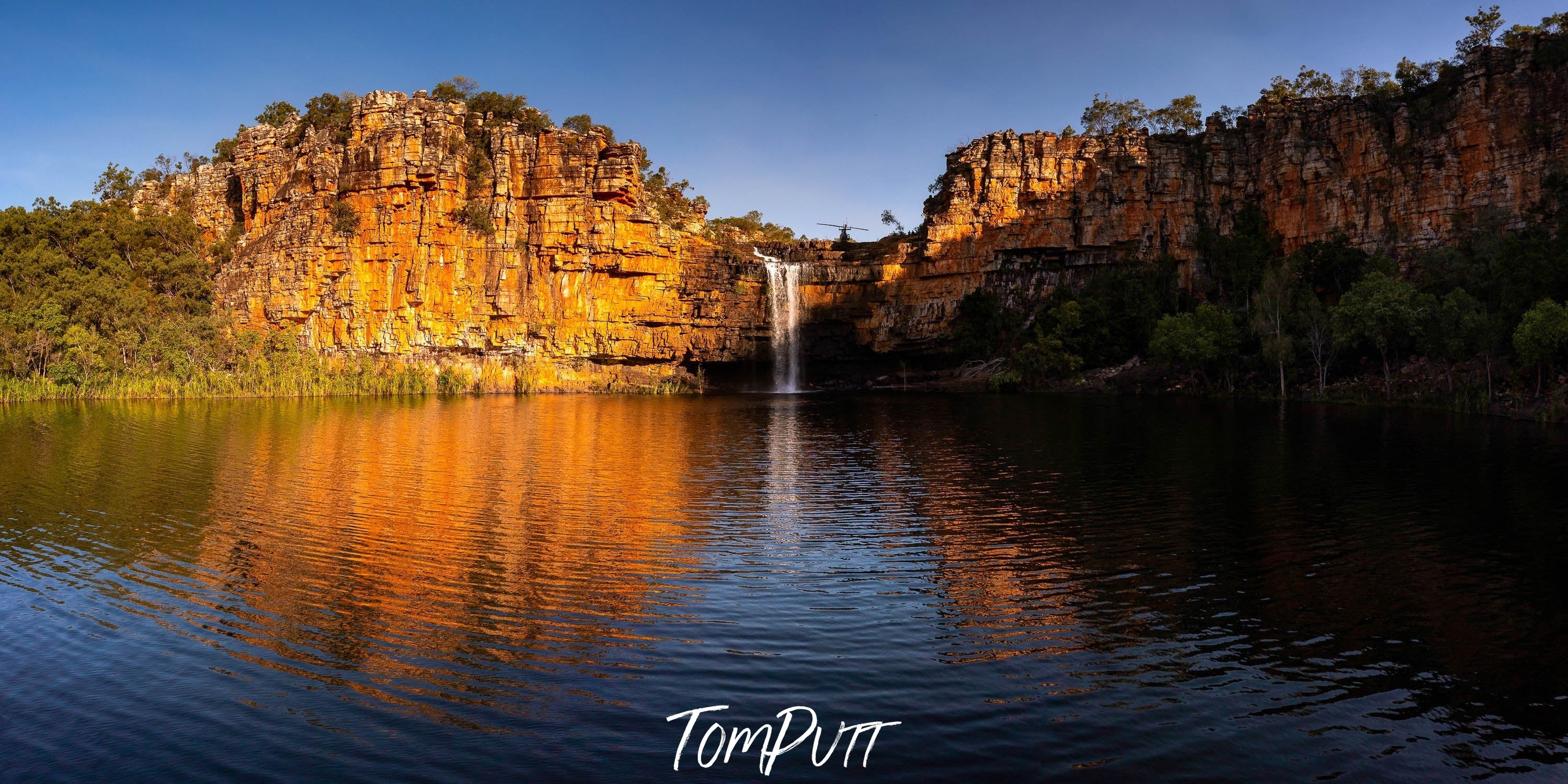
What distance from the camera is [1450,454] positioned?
30000mm

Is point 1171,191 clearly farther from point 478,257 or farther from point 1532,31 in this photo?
point 478,257

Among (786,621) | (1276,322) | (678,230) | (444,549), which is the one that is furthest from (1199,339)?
(786,621)

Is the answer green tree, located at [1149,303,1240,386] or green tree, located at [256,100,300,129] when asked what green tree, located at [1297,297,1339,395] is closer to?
green tree, located at [1149,303,1240,386]

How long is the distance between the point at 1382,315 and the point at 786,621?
54.8 metres

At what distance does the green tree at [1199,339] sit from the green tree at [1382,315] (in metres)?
9.98

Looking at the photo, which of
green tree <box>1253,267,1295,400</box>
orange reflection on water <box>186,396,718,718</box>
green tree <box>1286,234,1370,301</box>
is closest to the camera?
orange reflection on water <box>186,396,718,718</box>

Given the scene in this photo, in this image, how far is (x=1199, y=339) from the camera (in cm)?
6656

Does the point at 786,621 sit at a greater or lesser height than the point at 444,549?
lesser

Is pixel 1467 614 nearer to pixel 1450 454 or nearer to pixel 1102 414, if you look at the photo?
pixel 1450 454

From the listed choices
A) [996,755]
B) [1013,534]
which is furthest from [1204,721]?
[1013,534]

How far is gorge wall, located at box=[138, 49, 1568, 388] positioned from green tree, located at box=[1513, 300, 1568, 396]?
40681mm

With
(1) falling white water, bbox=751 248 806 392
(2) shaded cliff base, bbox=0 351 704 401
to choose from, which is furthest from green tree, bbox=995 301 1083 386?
(2) shaded cliff base, bbox=0 351 704 401

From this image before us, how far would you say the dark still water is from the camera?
855cm

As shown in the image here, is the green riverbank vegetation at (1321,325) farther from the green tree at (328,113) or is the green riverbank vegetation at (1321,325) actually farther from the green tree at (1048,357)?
the green tree at (328,113)
